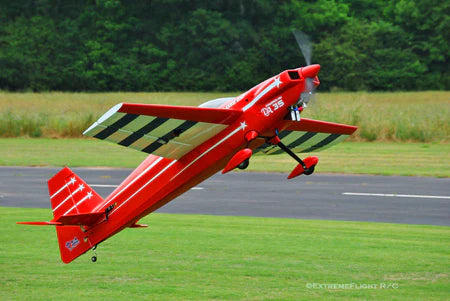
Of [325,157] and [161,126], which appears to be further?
[325,157]

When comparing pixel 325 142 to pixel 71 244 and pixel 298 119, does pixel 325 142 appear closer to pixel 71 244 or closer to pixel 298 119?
pixel 298 119

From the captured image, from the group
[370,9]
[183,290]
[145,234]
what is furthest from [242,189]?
[370,9]

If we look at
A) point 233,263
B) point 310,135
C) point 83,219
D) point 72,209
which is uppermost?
point 310,135

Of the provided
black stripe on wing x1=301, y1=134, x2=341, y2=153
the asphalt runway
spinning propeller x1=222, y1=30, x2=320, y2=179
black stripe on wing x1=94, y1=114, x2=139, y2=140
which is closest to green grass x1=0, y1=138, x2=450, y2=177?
the asphalt runway

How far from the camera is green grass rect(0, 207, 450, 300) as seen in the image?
9.45 meters

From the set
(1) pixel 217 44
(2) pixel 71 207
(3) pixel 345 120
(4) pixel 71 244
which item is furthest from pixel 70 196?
(1) pixel 217 44

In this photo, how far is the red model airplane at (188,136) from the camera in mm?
8898

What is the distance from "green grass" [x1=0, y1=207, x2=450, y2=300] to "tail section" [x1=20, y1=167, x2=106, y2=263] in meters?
0.29

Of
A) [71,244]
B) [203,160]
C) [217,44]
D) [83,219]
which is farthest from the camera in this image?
[217,44]

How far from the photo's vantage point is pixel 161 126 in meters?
9.10

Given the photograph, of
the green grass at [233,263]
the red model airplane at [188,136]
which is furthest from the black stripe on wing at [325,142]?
the green grass at [233,263]

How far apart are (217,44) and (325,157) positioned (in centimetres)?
4510

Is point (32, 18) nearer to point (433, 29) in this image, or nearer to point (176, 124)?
point (433, 29)

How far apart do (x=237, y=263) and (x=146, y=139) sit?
2734 millimetres
